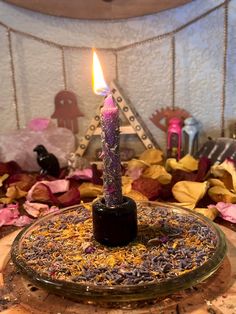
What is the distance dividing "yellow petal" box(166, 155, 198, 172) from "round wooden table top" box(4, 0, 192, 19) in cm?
29

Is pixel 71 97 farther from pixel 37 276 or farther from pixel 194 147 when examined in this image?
pixel 37 276

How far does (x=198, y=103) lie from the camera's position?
881 millimetres

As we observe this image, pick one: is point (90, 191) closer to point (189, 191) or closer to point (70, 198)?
point (70, 198)

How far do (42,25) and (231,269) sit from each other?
644 mm

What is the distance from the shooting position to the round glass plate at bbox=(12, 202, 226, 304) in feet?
1.20

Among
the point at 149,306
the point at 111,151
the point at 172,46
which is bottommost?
the point at 149,306

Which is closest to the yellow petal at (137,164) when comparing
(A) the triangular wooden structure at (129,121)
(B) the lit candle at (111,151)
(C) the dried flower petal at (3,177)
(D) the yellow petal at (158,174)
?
(D) the yellow petal at (158,174)

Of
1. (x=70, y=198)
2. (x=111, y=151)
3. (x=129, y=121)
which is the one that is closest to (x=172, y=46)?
(x=129, y=121)

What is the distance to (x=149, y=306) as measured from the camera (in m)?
0.37

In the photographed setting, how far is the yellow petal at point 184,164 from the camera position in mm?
764

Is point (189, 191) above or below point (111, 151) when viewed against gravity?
below

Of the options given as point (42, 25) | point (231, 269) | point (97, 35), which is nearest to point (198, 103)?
point (97, 35)

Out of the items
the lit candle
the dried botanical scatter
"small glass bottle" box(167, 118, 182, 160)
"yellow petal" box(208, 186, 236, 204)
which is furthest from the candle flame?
"small glass bottle" box(167, 118, 182, 160)

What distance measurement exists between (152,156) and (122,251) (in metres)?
0.43
